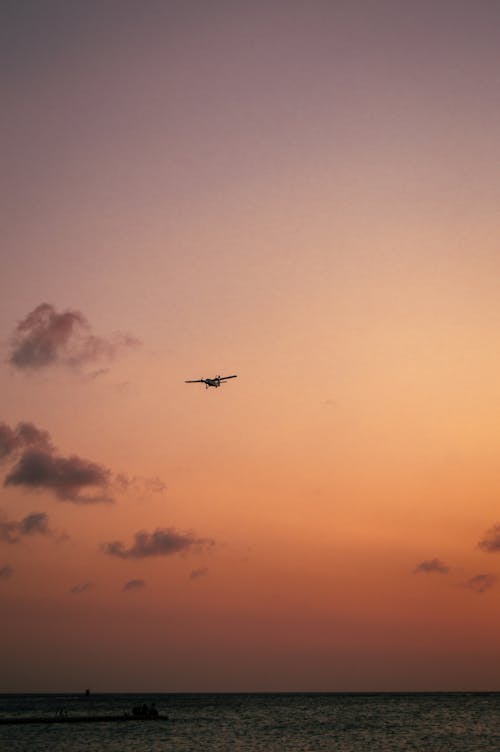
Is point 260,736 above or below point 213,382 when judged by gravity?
below

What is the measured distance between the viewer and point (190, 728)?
132m

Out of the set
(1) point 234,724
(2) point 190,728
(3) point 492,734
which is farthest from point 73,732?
(3) point 492,734

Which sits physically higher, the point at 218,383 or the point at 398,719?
the point at 218,383

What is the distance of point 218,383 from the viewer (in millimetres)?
115000

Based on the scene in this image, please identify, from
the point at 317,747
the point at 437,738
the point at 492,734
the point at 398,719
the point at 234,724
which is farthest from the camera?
the point at 398,719

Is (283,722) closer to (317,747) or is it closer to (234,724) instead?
(234,724)

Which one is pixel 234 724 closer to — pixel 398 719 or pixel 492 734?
pixel 398 719

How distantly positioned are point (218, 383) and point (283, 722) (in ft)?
249

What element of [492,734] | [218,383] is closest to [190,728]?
[492,734]

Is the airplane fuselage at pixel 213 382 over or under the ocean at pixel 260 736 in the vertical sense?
over

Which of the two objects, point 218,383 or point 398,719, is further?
point 398,719

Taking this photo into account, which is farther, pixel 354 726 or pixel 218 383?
pixel 354 726

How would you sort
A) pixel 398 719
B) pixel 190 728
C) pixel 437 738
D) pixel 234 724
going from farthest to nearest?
pixel 398 719, pixel 234 724, pixel 190 728, pixel 437 738

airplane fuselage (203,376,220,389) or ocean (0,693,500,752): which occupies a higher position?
airplane fuselage (203,376,220,389)
